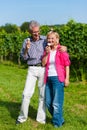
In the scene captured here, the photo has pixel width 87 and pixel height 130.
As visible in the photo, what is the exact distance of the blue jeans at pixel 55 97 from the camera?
7371 mm

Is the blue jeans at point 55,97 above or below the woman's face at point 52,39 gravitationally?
below

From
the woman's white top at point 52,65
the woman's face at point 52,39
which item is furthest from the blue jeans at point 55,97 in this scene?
the woman's face at point 52,39

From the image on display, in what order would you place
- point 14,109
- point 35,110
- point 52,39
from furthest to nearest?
1. point 14,109
2. point 35,110
3. point 52,39

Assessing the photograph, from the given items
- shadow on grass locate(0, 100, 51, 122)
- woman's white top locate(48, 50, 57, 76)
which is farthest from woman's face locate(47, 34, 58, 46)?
shadow on grass locate(0, 100, 51, 122)

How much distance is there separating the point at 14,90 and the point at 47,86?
5030mm

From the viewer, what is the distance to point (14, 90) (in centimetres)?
1247

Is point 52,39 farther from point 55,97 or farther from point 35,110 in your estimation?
point 35,110

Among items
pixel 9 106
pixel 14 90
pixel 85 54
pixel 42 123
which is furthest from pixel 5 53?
pixel 42 123

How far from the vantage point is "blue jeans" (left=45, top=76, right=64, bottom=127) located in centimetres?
737

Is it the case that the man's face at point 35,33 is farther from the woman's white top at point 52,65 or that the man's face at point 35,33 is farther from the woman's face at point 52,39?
the woman's white top at point 52,65

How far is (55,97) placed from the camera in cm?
738

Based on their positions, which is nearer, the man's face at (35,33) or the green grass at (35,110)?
the man's face at (35,33)

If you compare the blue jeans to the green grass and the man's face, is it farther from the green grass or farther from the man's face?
the man's face

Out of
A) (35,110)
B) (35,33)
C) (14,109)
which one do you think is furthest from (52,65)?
(14,109)
